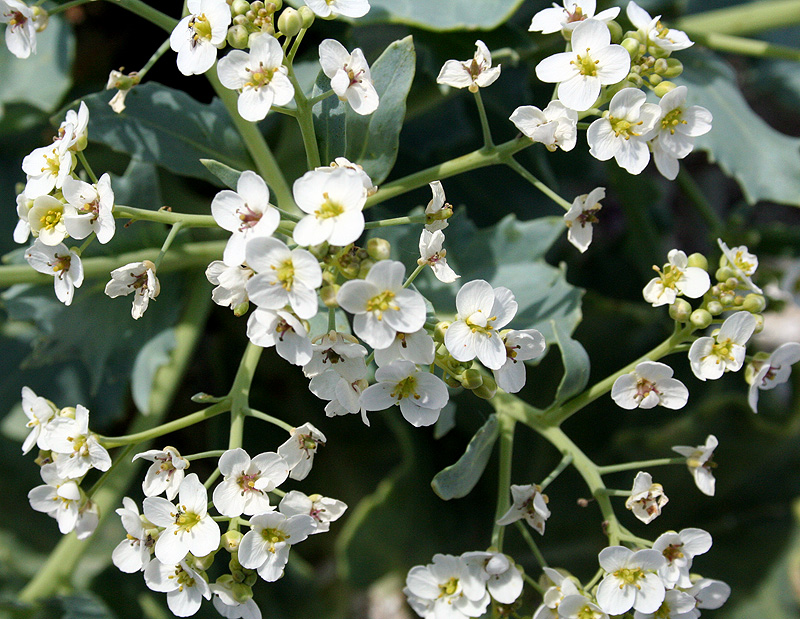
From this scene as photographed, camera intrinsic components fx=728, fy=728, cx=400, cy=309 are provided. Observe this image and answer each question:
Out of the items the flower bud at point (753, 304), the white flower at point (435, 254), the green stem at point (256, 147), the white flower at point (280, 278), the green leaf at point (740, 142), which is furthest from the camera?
the green leaf at point (740, 142)

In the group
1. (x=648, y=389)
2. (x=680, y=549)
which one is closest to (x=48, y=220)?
(x=648, y=389)

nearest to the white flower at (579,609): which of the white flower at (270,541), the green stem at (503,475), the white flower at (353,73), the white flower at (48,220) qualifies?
the green stem at (503,475)

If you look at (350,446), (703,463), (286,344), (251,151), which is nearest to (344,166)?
(286,344)

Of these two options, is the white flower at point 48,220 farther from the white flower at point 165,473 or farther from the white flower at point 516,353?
the white flower at point 516,353

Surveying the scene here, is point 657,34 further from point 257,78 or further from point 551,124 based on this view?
point 257,78

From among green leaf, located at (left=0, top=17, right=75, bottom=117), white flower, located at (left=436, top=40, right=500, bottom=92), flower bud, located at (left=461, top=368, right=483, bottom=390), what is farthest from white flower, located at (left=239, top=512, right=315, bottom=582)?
green leaf, located at (left=0, top=17, right=75, bottom=117)
